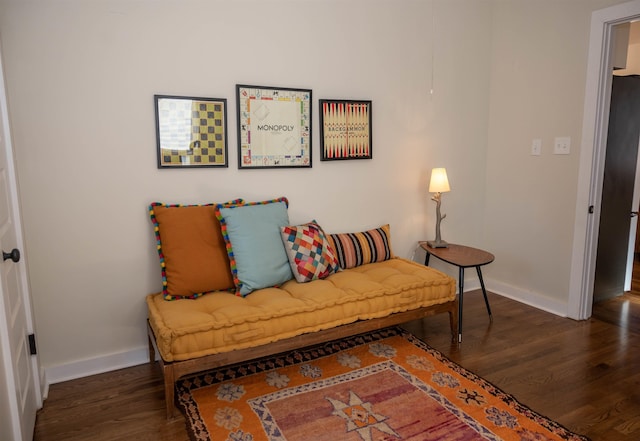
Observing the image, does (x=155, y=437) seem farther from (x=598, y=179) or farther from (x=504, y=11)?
(x=504, y=11)

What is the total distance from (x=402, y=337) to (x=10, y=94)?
2.68 m

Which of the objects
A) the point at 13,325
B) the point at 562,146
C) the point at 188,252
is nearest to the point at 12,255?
the point at 13,325

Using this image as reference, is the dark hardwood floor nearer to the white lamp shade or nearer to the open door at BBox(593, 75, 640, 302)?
the open door at BBox(593, 75, 640, 302)

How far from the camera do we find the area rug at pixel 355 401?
2.00 m

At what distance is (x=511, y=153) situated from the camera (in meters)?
3.68

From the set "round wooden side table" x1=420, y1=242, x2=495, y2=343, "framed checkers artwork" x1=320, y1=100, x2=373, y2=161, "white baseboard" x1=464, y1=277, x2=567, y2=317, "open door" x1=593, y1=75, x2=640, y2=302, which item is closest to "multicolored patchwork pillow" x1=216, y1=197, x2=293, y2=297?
"framed checkers artwork" x1=320, y1=100, x2=373, y2=161

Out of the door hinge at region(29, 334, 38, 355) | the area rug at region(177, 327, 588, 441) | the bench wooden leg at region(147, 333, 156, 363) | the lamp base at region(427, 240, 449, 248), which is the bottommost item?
the area rug at region(177, 327, 588, 441)

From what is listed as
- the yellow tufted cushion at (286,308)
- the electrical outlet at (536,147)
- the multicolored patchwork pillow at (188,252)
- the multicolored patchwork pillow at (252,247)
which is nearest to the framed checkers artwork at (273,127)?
the multicolored patchwork pillow at (252,247)

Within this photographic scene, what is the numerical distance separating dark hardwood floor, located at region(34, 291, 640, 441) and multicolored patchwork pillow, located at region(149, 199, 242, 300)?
0.56m

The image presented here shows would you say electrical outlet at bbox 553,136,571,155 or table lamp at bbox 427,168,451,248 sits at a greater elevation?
electrical outlet at bbox 553,136,571,155

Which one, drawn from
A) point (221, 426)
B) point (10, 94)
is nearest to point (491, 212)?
point (221, 426)

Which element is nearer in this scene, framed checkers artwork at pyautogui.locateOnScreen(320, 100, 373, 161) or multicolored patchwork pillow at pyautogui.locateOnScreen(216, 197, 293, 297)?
multicolored patchwork pillow at pyautogui.locateOnScreen(216, 197, 293, 297)

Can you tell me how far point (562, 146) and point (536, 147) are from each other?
221 mm

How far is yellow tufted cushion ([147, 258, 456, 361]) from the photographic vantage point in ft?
7.03
